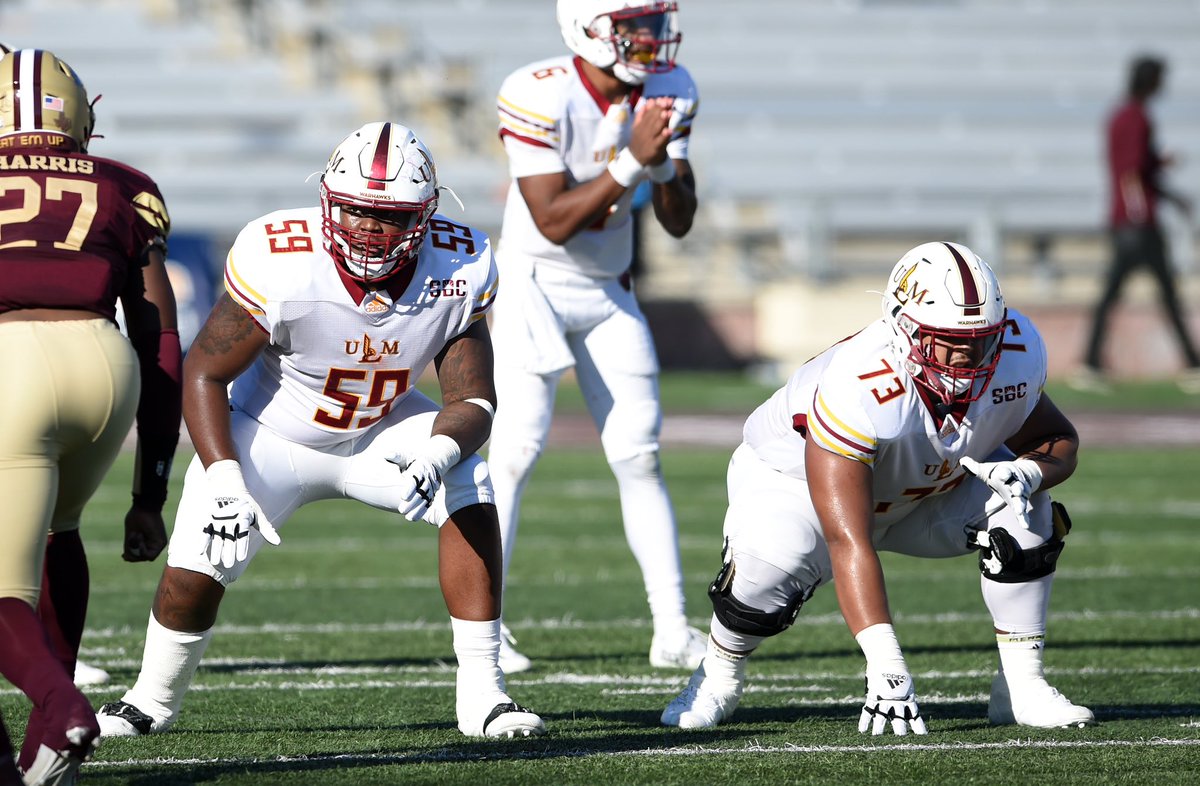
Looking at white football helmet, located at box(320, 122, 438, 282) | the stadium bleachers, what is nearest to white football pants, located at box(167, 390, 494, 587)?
white football helmet, located at box(320, 122, 438, 282)

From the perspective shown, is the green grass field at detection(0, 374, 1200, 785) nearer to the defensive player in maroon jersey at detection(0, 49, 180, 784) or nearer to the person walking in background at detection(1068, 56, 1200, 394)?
the defensive player in maroon jersey at detection(0, 49, 180, 784)

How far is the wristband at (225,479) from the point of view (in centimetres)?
374

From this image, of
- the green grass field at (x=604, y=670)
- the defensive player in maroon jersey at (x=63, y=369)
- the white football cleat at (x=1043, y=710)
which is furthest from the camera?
the white football cleat at (x=1043, y=710)

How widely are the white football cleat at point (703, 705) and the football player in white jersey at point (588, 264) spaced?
39.9 inches

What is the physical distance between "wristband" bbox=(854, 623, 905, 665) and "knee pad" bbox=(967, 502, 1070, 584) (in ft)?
1.35

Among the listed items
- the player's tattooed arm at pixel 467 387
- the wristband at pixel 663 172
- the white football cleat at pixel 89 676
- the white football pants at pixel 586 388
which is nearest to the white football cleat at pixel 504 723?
the player's tattooed arm at pixel 467 387

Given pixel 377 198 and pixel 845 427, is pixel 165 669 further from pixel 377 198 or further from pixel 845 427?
pixel 845 427

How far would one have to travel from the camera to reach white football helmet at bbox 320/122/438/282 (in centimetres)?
383

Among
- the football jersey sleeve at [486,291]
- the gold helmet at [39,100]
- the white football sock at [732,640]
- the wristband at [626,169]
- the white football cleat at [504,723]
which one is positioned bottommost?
the white football cleat at [504,723]

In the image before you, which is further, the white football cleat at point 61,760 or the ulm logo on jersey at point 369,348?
the ulm logo on jersey at point 369,348

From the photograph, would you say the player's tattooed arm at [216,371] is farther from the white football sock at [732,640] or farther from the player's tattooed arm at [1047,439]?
the player's tattooed arm at [1047,439]

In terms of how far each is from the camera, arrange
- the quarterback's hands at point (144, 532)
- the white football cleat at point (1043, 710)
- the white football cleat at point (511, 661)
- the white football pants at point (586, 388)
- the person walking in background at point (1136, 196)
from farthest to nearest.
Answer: the person walking in background at point (1136, 196) < the white football pants at point (586, 388) < the white football cleat at point (511, 661) < the white football cleat at point (1043, 710) < the quarterback's hands at point (144, 532)

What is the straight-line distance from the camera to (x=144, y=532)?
150 inches

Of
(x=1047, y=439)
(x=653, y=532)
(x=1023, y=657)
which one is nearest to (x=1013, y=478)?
(x=1047, y=439)
